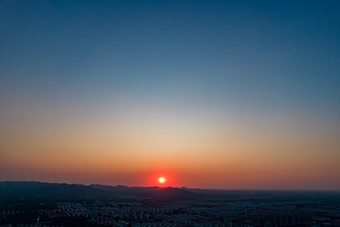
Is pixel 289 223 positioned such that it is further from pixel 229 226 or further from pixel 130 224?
pixel 130 224

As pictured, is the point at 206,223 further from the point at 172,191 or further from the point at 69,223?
the point at 172,191

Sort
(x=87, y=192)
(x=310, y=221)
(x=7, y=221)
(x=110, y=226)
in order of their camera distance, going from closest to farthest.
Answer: (x=110, y=226) < (x=7, y=221) < (x=310, y=221) < (x=87, y=192)

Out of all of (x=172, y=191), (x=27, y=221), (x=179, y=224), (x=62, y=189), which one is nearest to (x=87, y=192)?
(x=62, y=189)

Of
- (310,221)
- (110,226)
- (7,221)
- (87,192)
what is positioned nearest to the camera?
(110,226)

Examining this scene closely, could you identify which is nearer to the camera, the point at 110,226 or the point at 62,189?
the point at 110,226

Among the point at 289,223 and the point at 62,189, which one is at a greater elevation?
the point at 62,189

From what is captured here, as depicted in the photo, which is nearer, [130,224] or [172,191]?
[130,224]

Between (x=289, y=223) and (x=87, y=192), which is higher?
(x=87, y=192)

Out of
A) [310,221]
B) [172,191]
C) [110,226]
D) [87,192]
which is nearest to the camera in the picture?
[110,226]

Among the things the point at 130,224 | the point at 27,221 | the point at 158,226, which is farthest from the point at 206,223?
the point at 27,221
